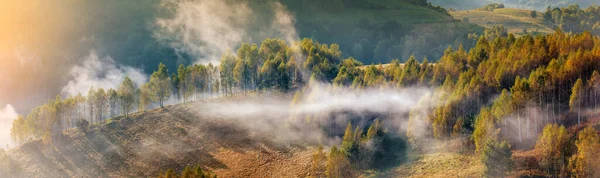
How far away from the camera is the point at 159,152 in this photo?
119m

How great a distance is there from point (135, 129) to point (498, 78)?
280ft

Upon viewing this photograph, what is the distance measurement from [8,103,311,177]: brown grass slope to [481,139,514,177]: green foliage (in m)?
37.7

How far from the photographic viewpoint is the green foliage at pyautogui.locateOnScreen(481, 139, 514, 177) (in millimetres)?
80375

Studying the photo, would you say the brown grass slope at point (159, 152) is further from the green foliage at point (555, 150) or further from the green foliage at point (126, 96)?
the green foliage at point (555, 150)

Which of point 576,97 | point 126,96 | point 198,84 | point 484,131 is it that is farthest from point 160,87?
point 576,97

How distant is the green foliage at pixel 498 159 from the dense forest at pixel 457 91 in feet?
0.53

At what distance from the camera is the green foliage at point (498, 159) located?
264 feet

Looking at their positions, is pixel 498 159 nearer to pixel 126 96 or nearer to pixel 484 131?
pixel 484 131

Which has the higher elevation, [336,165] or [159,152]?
[336,165]

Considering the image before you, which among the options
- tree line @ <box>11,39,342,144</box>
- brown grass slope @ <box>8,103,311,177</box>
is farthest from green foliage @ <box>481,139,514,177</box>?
tree line @ <box>11,39,342,144</box>

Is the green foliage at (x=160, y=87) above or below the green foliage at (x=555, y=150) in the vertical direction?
above

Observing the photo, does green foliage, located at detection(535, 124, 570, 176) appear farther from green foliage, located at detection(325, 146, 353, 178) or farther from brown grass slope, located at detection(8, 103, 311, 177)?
brown grass slope, located at detection(8, 103, 311, 177)


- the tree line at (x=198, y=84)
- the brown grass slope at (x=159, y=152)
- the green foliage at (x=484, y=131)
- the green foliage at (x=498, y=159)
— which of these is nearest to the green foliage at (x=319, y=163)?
the brown grass slope at (x=159, y=152)

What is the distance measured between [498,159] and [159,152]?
73.8 metres
